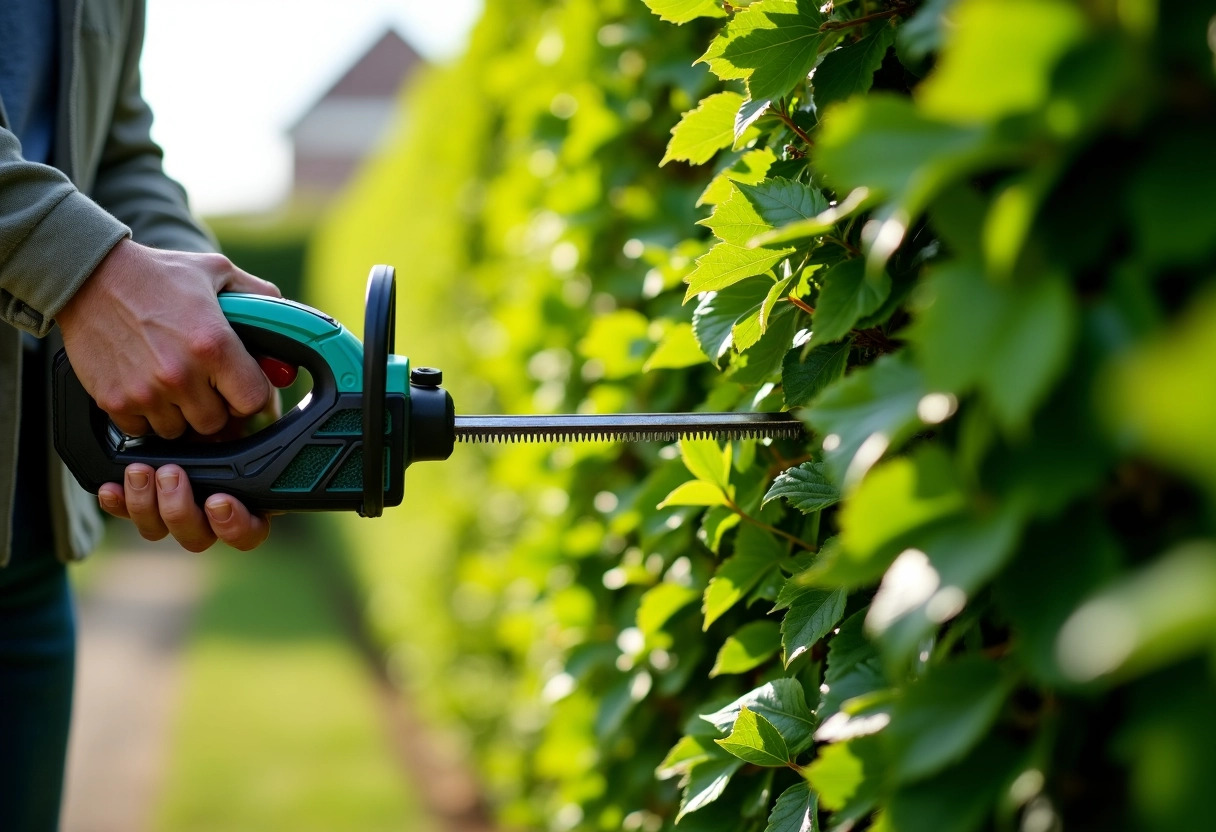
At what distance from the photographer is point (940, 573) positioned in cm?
63

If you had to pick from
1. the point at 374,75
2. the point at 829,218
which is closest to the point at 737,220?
the point at 829,218

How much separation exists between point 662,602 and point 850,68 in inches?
31.9

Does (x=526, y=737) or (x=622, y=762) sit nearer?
(x=622, y=762)

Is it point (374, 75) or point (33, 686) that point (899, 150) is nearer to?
point (33, 686)

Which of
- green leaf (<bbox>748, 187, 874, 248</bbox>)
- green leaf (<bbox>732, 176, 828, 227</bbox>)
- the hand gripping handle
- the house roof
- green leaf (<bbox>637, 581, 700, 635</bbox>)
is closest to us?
green leaf (<bbox>748, 187, 874, 248</bbox>)

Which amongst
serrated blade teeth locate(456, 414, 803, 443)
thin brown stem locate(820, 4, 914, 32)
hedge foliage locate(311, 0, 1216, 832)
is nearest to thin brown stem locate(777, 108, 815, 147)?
hedge foliage locate(311, 0, 1216, 832)

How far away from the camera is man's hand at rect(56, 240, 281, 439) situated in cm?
133

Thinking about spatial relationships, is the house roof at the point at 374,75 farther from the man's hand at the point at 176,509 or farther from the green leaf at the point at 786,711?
the green leaf at the point at 786,711

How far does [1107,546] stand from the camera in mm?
609

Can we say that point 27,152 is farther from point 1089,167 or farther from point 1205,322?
point 1205,322

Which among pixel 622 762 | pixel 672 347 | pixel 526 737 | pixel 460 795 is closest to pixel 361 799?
pixel 460 795

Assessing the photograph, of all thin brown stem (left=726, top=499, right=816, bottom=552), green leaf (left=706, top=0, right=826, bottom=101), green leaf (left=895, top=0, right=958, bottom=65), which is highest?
green leaf (left=895, top=0, right=958, bottom=65)

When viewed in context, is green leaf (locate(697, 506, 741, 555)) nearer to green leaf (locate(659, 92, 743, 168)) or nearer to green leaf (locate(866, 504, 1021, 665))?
green leaf (locate(659, 92, 743, 168))

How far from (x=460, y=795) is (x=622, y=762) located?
3735mm
